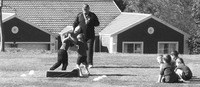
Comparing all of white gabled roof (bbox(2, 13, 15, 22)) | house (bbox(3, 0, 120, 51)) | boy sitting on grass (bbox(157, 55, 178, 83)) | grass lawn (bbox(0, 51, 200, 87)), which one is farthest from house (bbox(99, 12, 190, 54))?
boy sitting on grass (bbox(157, 55, 178, 83))

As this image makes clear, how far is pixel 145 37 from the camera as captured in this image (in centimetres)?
5319

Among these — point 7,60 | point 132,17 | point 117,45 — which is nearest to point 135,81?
point 7,60

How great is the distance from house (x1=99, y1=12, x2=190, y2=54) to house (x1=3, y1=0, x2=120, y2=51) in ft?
10.7

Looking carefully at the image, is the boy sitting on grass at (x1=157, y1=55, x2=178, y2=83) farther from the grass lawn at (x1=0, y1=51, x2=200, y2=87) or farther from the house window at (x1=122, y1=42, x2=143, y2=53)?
the house window at (x1=122, y1=42, x2=143, y2=53)

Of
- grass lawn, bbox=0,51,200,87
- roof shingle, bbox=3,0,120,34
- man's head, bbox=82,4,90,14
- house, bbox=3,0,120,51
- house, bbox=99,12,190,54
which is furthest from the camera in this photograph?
roof shingle, bbox=3,0,120,34

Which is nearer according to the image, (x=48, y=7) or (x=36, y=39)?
(x=36, y=39)

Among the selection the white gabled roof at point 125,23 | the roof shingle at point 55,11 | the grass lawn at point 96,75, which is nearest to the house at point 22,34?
the roof shingle at point 55,11

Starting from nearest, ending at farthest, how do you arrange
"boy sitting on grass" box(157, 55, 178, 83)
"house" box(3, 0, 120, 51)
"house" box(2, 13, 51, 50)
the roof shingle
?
"boy sitting on grass" box(157, 55, 178, 83), "house" box(2, 13, 51, 50), "house" box(3, 0, 120, 51), the roof shingle

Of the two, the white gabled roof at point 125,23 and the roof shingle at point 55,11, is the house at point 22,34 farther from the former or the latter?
the white gabled roof at point 125,23

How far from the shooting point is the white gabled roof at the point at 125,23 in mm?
52375

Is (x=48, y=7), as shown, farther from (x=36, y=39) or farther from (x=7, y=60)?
(x=7, y=60)

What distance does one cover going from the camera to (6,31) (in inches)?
2024

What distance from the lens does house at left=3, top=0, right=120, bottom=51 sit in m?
51.9

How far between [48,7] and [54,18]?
2187 millimetres
